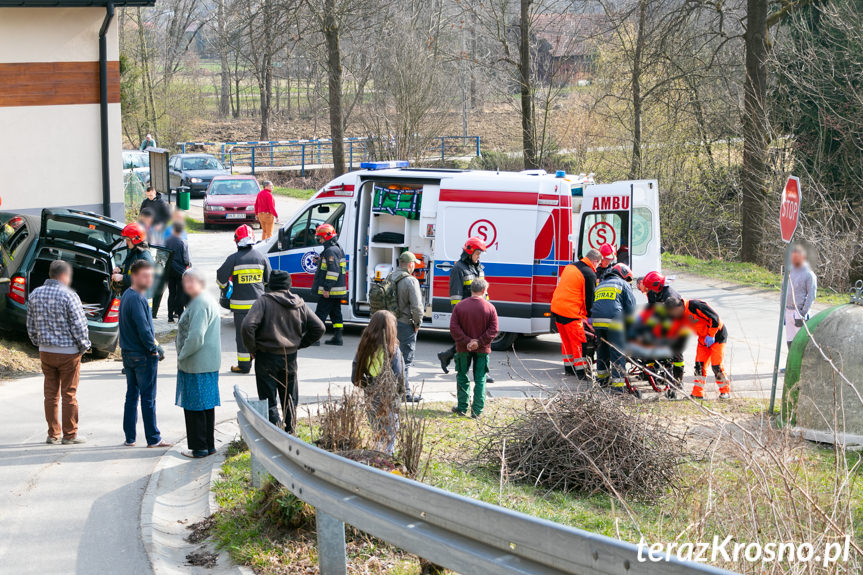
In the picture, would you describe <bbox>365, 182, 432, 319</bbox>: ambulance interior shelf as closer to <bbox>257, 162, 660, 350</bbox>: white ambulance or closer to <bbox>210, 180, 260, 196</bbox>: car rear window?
<bbox>257, 162, 660, 350</bbox>: white ambulance

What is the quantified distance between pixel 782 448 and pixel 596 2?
19790 mm

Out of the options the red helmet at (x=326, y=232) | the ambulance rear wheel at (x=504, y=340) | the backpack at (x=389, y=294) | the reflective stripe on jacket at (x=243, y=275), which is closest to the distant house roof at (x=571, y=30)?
the ambulance rear wheel at (x=504, y=340)

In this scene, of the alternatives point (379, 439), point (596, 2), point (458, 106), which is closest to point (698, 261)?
point (596, 2)

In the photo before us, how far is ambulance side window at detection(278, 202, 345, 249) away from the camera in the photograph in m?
14.2

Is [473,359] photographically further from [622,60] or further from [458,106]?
[458,106]

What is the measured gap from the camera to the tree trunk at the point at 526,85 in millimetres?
27250

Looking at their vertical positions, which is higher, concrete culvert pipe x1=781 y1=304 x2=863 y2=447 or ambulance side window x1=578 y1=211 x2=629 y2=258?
ambulance side window x1=578 y1=211 x2=629 y2=258

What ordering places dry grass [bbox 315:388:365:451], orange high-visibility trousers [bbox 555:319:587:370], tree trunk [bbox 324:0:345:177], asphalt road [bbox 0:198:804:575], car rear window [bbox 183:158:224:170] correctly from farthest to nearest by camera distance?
car rear window [bbox 183:158:224:170] < tree trunk [bbox 324:0:345:177] < orange high-visibility trousers [bbox 555:319:587:370] < dry grass [bbox 315:388:365:451] < asphalt road [bbox 0:198:804:575]

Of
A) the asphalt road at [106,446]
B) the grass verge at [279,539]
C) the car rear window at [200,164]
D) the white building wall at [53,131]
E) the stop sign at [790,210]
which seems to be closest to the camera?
the grass verge at [279,539]

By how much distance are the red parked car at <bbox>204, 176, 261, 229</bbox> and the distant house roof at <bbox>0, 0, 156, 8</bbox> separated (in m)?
10.5

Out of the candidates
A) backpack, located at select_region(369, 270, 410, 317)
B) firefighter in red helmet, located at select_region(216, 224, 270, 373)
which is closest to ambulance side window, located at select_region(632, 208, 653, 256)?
backpack, located at select_region(369, 270, 410, 317)

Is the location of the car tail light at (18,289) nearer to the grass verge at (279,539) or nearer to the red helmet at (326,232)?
the red helmet at (326,232)

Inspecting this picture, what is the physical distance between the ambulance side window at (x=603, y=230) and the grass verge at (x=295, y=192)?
73.5 feet

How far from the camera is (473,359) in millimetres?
9781
